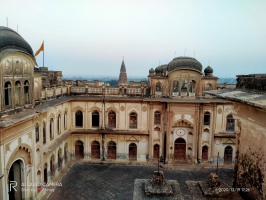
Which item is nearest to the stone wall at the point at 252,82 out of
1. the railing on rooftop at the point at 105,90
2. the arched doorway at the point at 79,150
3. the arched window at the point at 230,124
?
the railing on rooftop at the point at 105,90

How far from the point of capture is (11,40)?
41.8 feet

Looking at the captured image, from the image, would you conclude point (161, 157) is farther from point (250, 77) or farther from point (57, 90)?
point (250, 77)

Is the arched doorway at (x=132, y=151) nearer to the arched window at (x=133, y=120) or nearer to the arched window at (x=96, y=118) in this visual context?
the arched window at (x=133, y=120)

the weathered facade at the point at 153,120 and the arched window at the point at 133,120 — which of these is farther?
the arched window at the point at 133,120

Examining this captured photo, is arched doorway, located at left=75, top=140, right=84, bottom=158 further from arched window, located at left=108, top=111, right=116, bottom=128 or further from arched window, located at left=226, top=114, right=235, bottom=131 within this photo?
arched window, located at left=226, top=114, right=235, bottom=131

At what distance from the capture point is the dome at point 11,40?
40.0ft

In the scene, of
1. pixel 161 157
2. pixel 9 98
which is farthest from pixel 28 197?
pixel 161 157

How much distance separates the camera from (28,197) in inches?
576

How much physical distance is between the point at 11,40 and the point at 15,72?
188 cm

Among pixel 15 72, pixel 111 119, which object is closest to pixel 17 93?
pixel 15 72

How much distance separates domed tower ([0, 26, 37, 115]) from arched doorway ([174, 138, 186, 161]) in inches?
610

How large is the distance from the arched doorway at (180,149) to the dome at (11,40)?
17.2 m

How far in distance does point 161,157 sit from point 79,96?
10.9m

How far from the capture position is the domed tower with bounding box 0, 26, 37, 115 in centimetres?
1223
